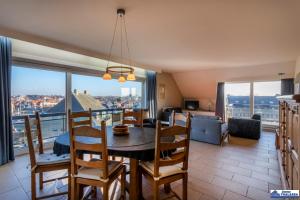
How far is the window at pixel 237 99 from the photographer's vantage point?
6777 mm

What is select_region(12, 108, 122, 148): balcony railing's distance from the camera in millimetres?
3469

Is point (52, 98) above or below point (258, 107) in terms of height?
above

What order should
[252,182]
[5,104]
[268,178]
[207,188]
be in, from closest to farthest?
1. [207,188]
2. [252,182]
3. [268,178]
4. [5,104]

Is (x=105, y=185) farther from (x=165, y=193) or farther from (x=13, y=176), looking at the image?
(x=13, y=176)

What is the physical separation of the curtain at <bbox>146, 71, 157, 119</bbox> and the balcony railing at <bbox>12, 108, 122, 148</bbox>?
1316mm

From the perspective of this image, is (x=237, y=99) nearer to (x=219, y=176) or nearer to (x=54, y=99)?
(x=219, y=176)

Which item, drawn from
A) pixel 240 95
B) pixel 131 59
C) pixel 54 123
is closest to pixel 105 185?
pixel 54 123

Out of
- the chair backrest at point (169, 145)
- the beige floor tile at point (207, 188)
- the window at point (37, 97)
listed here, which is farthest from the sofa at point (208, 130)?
the window at point (37, 97)

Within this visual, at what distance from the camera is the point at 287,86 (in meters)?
5.44

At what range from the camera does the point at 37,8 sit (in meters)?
2.17

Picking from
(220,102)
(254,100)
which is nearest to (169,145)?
(220,102)

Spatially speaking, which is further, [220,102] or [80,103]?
[220,102]

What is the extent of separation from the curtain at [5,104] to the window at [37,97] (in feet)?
1.08

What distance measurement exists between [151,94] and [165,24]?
3897 millimetres
